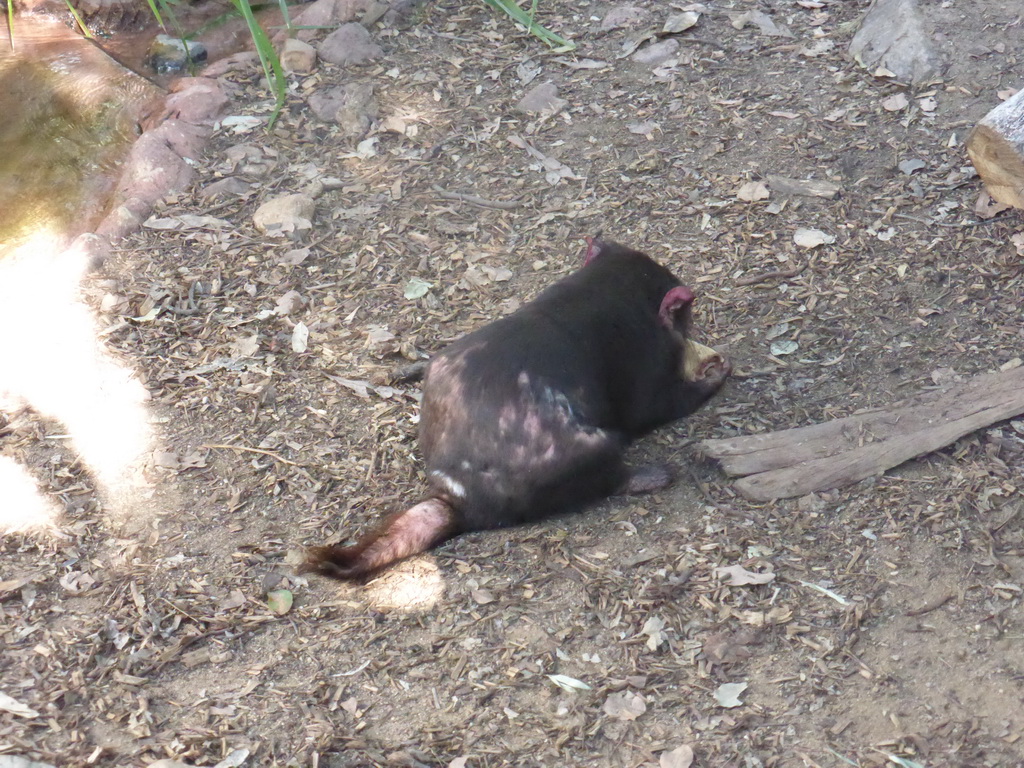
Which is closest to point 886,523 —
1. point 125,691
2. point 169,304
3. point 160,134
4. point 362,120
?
point 125,691

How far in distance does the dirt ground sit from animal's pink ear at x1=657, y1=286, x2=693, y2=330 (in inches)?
13.0

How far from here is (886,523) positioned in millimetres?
3133

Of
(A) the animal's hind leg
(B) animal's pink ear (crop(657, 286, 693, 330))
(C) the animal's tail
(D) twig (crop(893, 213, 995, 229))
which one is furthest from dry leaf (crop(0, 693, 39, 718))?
(D) twig (crop(893, 213, 995, 229))

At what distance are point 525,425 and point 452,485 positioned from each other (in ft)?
1.00

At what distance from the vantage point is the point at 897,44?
198 inches

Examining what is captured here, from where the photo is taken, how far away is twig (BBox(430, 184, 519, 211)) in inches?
182

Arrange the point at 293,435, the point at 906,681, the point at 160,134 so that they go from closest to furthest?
the point at 906,681 < the point at 293,435 < the point at 160,134

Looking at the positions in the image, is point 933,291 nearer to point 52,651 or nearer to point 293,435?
point 293,435

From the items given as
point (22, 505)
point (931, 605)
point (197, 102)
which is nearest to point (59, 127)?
point (197, 102)

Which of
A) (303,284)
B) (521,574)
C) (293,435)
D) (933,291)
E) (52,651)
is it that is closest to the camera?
(52,651)

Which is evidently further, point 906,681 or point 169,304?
point 169,304

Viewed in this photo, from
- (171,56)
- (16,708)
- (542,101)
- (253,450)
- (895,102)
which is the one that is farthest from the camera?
(171,56)

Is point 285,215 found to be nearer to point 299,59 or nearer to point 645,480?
point 299,59

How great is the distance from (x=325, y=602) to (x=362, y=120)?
9.53ft
